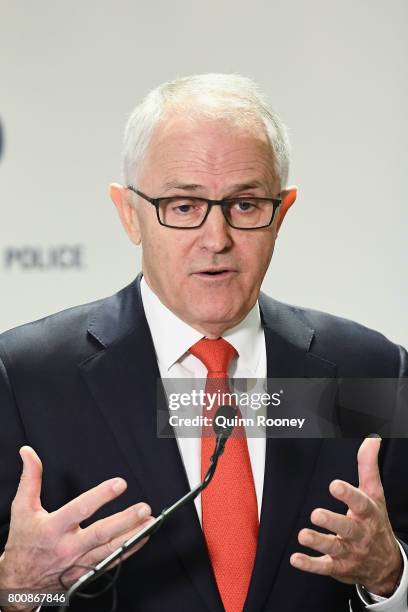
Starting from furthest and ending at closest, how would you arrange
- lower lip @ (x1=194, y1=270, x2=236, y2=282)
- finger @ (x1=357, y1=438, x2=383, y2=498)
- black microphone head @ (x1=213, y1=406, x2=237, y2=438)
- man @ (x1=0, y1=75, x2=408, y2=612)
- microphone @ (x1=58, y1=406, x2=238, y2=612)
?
lower lip @ (x1=194, y1=270, x2=236, y2=282)
man @ (x1=0, y1=75, x2=408, y2=612)
finger @ (x1=357, y1=438, x2=383, y2=498)
black microphone head @ (x1=213, y1=406, x2=237, y2=438)
microphone @ (x1=58, y1=406, x2=238, y2=612)

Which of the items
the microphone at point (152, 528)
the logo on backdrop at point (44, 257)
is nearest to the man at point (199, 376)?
the microphone at point (152, 528)

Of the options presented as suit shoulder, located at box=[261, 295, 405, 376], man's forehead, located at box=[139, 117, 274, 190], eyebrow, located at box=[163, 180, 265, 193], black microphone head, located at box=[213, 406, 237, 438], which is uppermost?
man's forehead, located at box=[139, 117, 274, 190]

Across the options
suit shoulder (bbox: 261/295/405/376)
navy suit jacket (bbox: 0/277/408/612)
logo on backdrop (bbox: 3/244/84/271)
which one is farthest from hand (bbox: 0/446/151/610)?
logo on backdrop (bbox: 3/244/84/271)

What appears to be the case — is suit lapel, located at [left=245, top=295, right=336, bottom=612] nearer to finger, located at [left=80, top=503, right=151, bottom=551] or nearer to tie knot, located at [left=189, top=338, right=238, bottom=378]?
tie knot, located at [left=189, top=338, right=238, bottom=378]

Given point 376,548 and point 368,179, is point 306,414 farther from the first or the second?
point 368,179

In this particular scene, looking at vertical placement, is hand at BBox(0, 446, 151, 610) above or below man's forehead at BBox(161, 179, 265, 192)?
below

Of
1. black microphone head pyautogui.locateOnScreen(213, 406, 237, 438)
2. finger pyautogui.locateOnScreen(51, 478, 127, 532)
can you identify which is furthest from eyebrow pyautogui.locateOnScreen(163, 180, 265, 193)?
finger pyautogui.locateOnScreen(51, 478, 127, 532)

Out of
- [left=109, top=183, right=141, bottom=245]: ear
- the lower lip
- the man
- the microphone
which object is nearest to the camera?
the microphone

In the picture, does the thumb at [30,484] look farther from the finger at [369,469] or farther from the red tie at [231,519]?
the finger at [369,469]

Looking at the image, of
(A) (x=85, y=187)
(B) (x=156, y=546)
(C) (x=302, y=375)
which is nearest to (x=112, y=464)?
(B) (x=156, y=546)

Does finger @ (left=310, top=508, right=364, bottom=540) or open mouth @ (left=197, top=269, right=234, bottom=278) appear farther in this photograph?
open mouth @ (left=197, top=269, right=234, bottom=278)

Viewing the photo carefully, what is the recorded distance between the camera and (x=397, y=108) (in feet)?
Answer: 10.6

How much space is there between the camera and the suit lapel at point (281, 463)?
1.79 m

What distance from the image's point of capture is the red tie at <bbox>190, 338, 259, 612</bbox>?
5.85 ft
